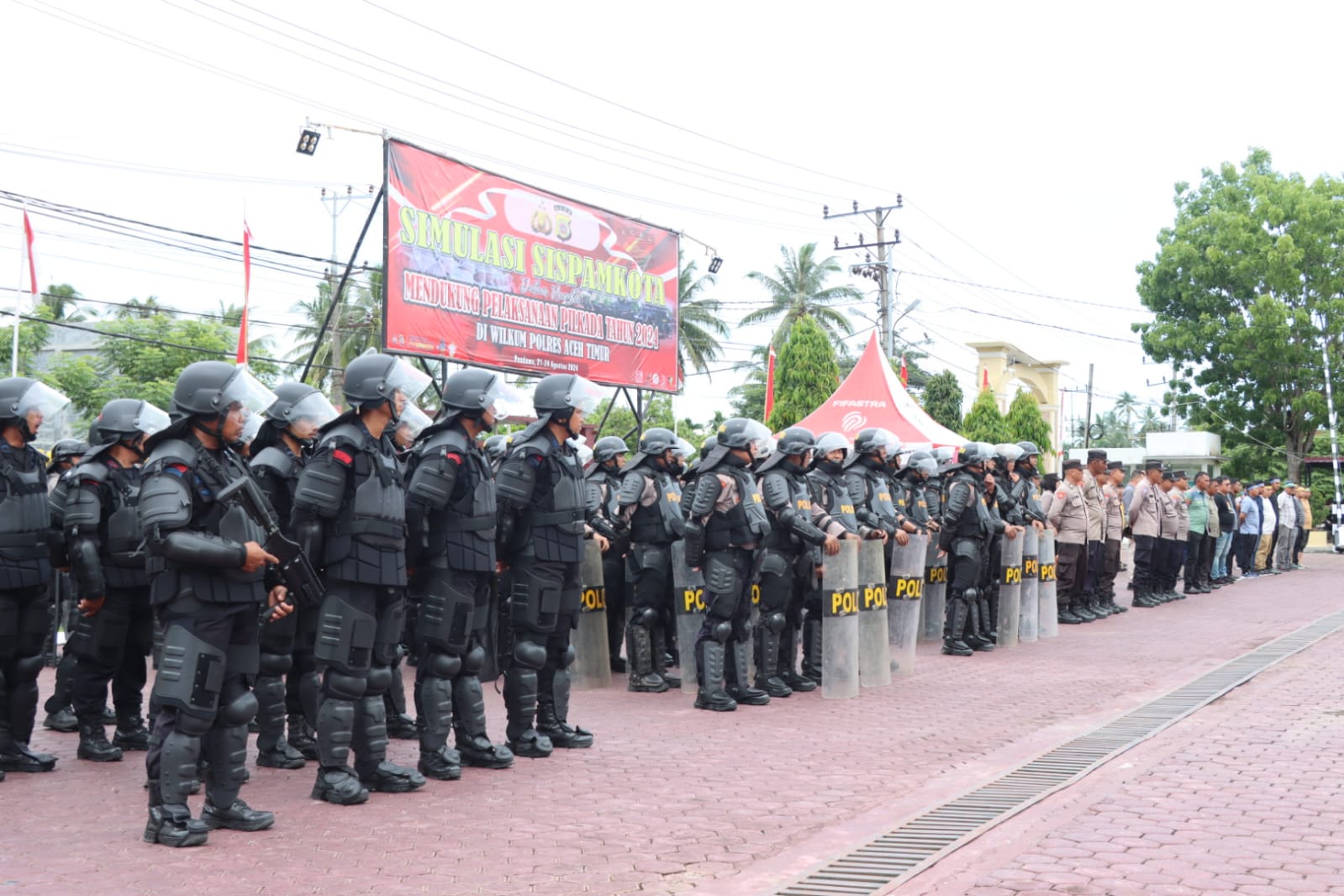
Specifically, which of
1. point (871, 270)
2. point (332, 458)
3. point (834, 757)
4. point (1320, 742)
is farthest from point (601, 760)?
point (871, 270)

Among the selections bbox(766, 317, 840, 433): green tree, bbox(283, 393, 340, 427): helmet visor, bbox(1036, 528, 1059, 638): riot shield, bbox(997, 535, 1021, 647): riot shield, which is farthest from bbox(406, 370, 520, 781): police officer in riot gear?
bbox(766, 317, 840, 433): green tree

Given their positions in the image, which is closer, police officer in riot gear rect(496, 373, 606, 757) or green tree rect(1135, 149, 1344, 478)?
police officer in riot gear rect(496, 373, 606, 757)

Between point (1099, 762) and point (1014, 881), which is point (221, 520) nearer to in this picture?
point (1014, 881)

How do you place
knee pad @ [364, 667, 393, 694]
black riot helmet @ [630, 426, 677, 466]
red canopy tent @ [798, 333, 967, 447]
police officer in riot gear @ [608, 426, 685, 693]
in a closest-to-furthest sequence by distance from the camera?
knee pad @ [364, 667, 393, 694]
police officer in riot gear @ [608, 426, 685, 693]
black riot helmet @ [630, 426, 677, 466]
red canopy tent @ [798, 333, 967, 447]

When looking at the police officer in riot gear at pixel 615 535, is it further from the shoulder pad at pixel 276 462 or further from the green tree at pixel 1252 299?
the green tree at pixel 1252 299

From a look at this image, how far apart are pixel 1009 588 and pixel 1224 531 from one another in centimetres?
1160

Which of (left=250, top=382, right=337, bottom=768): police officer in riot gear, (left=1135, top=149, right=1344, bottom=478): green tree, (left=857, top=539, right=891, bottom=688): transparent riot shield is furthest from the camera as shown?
(left=1135, top=149, right=1344, bottom=478): green tree

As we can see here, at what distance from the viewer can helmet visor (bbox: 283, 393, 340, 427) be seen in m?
7.33

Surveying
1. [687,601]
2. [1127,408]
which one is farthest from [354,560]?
[1127,408]

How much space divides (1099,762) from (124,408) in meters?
6.28

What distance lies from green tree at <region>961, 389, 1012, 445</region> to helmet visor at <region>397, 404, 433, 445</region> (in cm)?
3016

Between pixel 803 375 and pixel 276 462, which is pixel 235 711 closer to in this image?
pixel 276 462

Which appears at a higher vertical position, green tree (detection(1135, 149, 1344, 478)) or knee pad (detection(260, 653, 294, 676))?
green tree (detection(1135, 149, 1344, 478))

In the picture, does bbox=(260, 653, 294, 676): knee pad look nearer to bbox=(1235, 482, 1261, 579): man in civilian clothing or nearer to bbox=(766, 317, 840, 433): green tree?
bbox=(1235, 482, 1261, 579): man in civilian clothing
